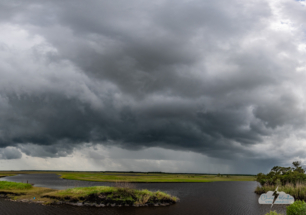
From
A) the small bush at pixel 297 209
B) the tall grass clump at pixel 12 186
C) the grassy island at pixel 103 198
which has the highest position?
the small bush at pixel 297 209

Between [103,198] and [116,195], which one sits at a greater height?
[116,195]

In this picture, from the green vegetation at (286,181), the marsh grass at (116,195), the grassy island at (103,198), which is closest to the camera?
the grassy island at (103,198)

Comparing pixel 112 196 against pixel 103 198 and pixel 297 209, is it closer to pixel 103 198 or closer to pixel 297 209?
pixel 103 198

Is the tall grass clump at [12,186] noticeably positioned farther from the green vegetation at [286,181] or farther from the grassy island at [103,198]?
the green vegetation at [286,181]

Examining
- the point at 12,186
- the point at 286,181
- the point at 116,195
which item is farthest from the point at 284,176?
the point at 12,186

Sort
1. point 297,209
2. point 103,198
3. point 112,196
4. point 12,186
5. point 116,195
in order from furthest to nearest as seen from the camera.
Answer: point 12,186, point 116,195, point 112,196, point 103,198, point 297,209

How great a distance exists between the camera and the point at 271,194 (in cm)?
7038

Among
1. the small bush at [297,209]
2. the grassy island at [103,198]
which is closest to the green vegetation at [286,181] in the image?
the grassy island at [103,198]

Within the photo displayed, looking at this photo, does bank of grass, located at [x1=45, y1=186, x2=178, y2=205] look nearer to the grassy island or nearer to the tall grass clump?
the grassy island

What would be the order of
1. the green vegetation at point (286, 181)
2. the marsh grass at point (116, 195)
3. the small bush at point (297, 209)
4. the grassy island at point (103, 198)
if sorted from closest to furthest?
the small bush at point (297, 209) → the grassy island at point (103, 198) → the marsh grass at point (116, 195) → the green vegetation at point (286, 181)

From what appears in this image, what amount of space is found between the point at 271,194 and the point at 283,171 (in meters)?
22.4

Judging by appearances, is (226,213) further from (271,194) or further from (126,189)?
(271,194)

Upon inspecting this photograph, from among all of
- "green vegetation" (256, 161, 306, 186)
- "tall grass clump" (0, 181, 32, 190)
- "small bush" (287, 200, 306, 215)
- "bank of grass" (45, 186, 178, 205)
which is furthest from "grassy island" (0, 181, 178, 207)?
"green vegetation" (256, 161, 306, 186)

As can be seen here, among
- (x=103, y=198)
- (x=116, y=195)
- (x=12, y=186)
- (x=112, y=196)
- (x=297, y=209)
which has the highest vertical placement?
(x=297, y=209)
